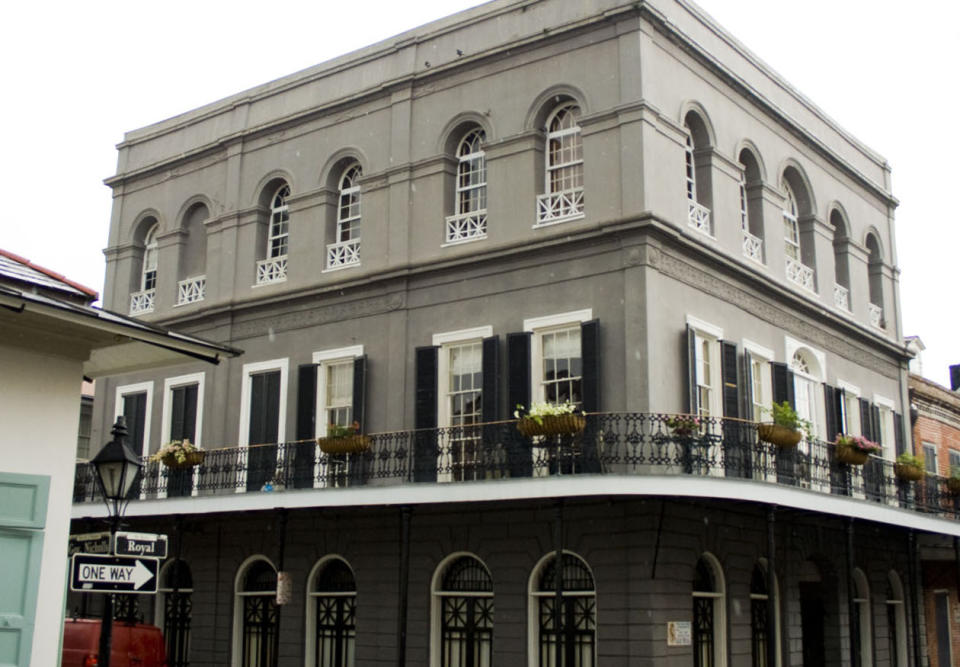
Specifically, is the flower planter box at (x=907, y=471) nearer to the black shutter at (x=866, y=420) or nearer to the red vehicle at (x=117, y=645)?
the black shutter at (x=866, y=420)

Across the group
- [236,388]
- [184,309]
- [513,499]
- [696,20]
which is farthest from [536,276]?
[184,309]

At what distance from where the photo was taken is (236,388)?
2170cm

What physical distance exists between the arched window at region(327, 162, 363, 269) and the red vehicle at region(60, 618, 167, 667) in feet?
23.5

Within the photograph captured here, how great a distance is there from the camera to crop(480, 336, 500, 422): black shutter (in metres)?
18.0

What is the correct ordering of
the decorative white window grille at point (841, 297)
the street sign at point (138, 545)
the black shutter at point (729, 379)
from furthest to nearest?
1. the decorative white window grille at point (841, 297)
2. the black shutter at point (729, 379)
3. the street sign at point (138, 545)

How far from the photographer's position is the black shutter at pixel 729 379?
18156 millimetres

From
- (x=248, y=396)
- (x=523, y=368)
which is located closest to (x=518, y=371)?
(x=523, y=368)

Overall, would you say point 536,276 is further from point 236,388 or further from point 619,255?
point 236,388

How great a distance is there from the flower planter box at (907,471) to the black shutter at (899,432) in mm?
3656

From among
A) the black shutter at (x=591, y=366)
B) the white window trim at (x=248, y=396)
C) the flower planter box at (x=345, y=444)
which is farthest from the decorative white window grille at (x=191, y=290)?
the black shutter at (x=591, y=366)

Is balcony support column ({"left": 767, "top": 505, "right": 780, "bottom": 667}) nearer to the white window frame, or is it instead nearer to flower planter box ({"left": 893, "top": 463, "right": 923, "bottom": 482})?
the white window frame

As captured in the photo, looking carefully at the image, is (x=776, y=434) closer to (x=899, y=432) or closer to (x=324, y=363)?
(x=324, y=363)

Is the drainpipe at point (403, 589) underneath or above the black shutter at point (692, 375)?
underneath

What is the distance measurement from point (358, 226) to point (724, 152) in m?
6.55
